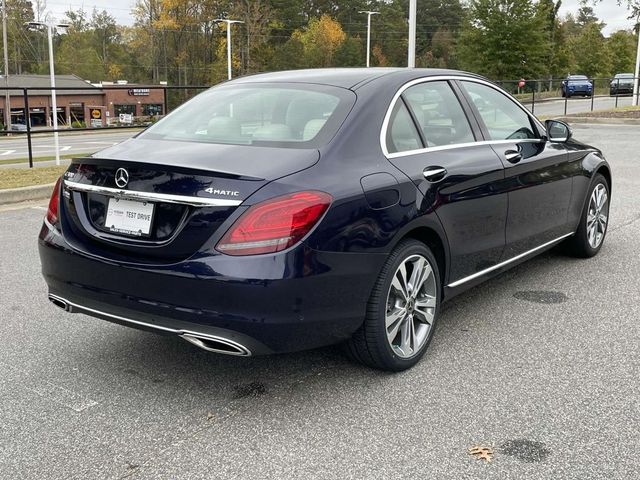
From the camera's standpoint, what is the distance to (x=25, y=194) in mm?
9195

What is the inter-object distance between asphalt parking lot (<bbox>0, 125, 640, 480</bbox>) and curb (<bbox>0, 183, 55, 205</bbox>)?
4569 millimetres

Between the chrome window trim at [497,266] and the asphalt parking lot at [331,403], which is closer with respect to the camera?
the asphalt parking lot at [331,403]

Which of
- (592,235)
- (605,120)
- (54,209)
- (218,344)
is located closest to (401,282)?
(218,344)

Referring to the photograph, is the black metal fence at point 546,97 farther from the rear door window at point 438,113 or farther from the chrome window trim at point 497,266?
the chrome window trim at point 497,266

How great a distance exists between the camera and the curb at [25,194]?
8977 millimetres

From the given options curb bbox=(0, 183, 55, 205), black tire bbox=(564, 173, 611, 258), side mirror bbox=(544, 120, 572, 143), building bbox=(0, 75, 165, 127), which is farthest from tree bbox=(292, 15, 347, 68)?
side mirror bbox=(544, 120, 572, 143)

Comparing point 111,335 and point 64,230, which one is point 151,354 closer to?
point 111,335

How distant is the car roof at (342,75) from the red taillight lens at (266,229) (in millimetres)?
1127

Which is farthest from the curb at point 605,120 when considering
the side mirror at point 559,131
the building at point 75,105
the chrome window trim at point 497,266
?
the building at point 75,105

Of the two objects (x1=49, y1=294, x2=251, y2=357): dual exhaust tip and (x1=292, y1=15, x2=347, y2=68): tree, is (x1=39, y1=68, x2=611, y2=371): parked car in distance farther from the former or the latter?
(x1=292, y1=15, x2=347, y2=68): tree

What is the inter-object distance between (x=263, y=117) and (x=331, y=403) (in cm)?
160

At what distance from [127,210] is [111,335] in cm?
132

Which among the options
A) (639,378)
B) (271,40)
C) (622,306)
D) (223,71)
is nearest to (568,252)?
(622,306)

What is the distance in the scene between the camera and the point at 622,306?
15.8 feet
